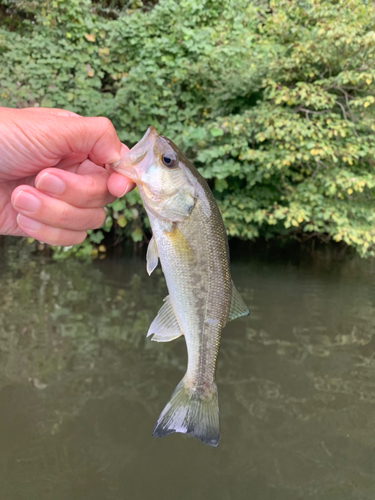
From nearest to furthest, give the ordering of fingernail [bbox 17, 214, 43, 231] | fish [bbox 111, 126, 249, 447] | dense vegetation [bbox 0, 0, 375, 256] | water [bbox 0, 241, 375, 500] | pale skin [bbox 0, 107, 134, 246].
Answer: fish [bbox 111, 126, 249, 447] → pale skin [bbox 0, 107, 134, 246] → fingernail [bbox 17, 214, 43, 231] → water [bbox 0, 241, 375, 500] → dense vegetation [bbox 0, 0, 375, 256]

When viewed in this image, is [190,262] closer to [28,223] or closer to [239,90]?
[28,223]

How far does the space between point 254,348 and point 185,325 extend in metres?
3.05

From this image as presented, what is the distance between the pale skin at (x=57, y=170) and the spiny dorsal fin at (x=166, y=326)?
606 millimetres

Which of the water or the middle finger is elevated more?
the middle finger

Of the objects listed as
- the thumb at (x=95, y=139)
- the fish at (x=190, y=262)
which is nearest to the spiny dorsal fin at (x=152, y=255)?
the fish at (x=190, y=262)

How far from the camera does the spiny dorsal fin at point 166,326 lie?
60.8 inches

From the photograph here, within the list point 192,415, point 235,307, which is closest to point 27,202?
point 235,307

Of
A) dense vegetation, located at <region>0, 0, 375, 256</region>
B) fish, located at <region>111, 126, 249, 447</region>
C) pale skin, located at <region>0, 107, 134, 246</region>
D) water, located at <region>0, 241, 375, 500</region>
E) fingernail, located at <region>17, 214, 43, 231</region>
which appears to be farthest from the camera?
dense vegetation, located at <region>0, 0, 375, 256</region>

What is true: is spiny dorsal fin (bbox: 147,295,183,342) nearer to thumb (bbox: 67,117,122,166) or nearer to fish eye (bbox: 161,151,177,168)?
fish eye (bbox: 161,151,177,168)

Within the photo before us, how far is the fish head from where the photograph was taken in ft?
4.84

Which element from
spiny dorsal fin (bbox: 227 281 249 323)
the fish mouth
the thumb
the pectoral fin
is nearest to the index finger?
the thumb

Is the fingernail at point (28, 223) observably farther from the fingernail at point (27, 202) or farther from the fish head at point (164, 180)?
the fish head at point (164, 180)

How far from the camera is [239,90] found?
6.38m

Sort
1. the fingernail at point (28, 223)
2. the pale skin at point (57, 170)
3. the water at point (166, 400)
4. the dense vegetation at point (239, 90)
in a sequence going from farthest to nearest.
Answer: the dense vegetation at point (239, 90)
the water at point (166, 400)
the fingernail at point (28, 223)
the pale skin at point (57, 170)
